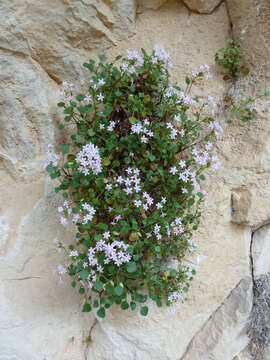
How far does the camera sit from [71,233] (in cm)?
197

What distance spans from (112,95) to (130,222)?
0.79 metres

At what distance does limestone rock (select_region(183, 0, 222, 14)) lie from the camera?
2037 millimetres

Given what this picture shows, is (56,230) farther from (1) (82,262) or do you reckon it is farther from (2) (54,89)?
(2) (54,89)

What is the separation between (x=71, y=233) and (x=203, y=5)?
1850 millimetres

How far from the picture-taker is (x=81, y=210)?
5.41 ft

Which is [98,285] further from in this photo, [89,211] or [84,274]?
[89,211]

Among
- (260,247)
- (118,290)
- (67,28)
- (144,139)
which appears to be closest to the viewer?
(118,290)

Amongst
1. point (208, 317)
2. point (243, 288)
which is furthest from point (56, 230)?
point (243, 288)

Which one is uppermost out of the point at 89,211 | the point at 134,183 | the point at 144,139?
the point at 144,139

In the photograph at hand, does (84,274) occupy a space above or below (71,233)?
below

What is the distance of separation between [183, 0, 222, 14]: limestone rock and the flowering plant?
51 cm

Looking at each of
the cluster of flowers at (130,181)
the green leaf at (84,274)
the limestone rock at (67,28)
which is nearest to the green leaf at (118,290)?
the green leaf at (84,274)

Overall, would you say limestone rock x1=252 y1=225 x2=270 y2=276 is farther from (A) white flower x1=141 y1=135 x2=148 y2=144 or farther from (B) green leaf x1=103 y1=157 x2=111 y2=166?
(B) green leaf x1=103 y1=157 x2=111 y2=166

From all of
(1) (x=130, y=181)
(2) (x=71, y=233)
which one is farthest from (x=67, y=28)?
(2) (x=71, y=233)
